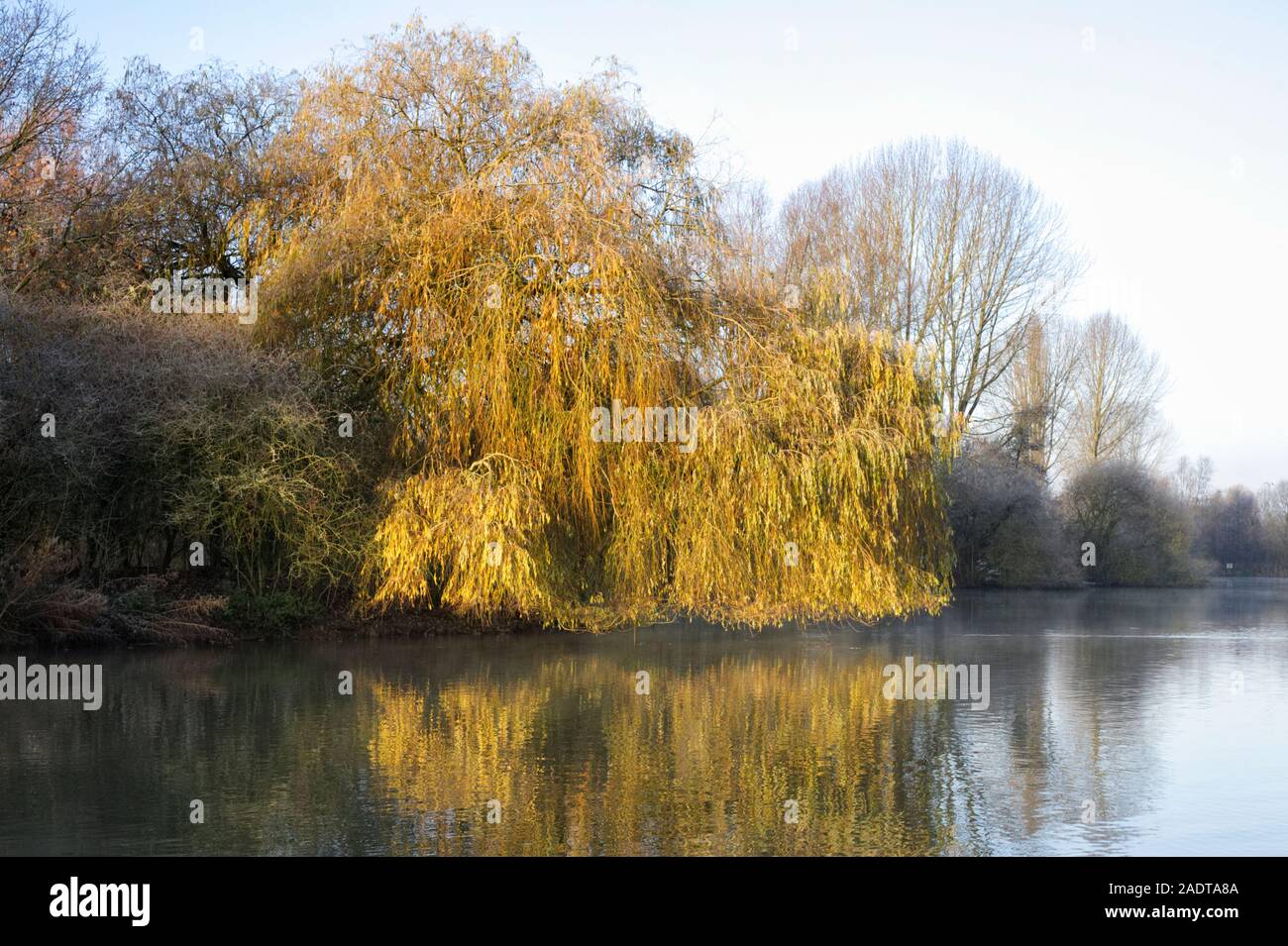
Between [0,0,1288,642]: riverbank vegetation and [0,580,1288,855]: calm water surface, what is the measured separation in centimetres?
136

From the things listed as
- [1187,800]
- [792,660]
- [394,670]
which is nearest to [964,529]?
[792,660]

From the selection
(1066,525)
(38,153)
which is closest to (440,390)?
(38,153)

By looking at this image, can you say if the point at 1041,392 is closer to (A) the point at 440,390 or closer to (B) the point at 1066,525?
(B) the point at 1066,525

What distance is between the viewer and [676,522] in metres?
16.5

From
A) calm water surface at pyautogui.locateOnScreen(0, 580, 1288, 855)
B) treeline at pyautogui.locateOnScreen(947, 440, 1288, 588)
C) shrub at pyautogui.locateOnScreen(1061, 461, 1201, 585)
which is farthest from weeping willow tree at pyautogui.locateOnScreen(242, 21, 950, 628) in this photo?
shrub at pyautogui.locateOnScreen(1061, 461, 1201, 585)

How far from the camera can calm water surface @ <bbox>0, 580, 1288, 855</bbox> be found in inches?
285

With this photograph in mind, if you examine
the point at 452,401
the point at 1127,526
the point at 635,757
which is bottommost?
the point at 635,757

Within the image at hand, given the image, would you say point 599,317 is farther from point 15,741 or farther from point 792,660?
point 15,741

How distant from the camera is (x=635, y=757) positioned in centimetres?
963

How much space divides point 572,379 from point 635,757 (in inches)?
306

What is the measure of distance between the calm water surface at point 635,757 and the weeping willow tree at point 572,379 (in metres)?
1.37
